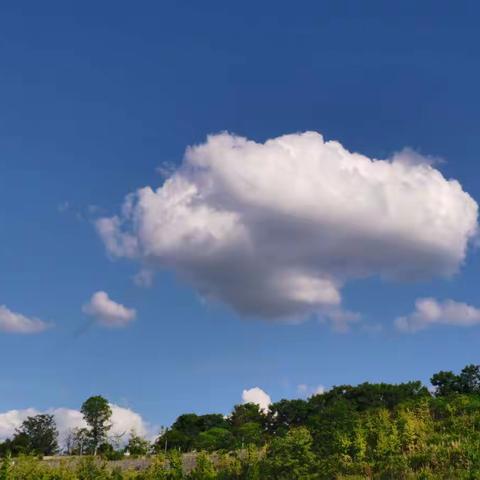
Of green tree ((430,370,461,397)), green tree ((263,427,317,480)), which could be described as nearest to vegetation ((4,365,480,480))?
green tree ((263,427,317,480))

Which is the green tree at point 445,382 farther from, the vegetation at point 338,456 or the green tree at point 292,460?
the green tree at point 292,460

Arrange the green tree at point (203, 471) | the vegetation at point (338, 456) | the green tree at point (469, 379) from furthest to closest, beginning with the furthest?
the green tree at point (469, 379) < the green tree at point (203, 471) < the vegetation at point (338, 456)

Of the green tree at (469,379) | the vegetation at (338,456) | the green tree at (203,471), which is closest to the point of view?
the vegetation at (338,456)

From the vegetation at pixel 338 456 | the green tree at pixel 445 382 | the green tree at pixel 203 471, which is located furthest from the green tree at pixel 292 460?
the green tree at pixel 445 382

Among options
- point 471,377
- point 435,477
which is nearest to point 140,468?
point 435,477

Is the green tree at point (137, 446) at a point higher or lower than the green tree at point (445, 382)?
lower

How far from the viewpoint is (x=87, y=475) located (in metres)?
27.0

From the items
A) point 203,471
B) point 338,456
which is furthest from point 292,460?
point 203,471

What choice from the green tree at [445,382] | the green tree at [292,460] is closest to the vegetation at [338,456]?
the green tree at [292,460]

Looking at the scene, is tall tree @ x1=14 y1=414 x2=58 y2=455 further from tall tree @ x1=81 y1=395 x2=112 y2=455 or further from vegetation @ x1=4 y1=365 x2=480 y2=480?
vegetation @ x1=4 y1=365 x2=480 y2=480

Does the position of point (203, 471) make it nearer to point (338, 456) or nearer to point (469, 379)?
point (338, 456)

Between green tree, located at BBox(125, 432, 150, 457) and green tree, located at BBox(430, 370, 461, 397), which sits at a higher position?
green tree, located at BBox(430, 370, 461, 397)

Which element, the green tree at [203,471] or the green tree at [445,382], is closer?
the green tree at [203,471]

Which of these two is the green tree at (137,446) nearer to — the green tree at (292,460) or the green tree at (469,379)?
the green tree at (292,460)
